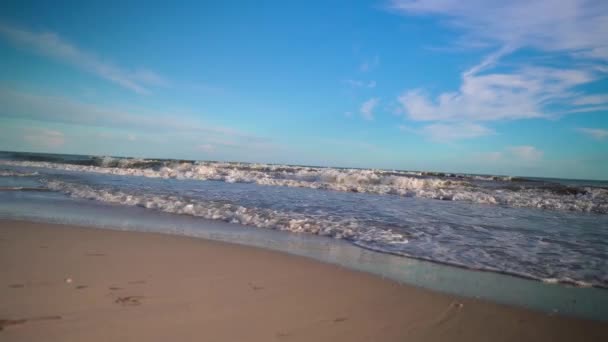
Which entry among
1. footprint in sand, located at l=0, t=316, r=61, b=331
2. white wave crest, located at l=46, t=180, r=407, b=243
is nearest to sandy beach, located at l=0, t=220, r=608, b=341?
footprint in sand, located at l=0, t=316, r=61, b=331

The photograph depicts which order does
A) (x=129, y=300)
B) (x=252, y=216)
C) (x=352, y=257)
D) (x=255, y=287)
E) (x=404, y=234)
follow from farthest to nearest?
(x=252, y=216)
(x=404, y=234)
(x=352, y=257)
(x=255, y=287)
(x=129, y=300)

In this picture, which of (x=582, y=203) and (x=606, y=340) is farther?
(x=582, y=203)

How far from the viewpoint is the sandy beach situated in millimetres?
2564

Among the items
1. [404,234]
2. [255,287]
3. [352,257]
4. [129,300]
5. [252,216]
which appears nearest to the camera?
[129,300]

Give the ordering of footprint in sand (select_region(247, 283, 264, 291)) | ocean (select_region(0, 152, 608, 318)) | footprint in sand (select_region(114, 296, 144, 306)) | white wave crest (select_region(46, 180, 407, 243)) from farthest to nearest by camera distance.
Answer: white wave crest (select_region(46, 180, 407, 243))
ocean (select_region(0, 152, 608, 318))
footprint in sand (select_region(247, 283, 264, 291))
footprint in sand (select_region(114, 296, 144, 306))

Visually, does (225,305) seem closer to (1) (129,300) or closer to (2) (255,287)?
(2) (255,287)

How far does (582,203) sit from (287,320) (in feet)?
47.6

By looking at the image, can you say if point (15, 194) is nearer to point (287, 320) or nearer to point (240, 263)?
point (240, 263)

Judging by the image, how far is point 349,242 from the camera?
5.85m

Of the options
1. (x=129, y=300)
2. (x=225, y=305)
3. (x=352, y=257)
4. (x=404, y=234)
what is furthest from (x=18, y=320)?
(x=404, y=234)

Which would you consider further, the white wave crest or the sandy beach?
the white wave crest

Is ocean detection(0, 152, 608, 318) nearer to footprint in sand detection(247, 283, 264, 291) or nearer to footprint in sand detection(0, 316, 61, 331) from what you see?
footprint in sand detection(247, 283, 264, 291)

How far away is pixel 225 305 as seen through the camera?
3.02 meters

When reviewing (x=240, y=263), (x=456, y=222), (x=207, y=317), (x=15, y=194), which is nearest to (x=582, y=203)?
(x=456, y=222)
